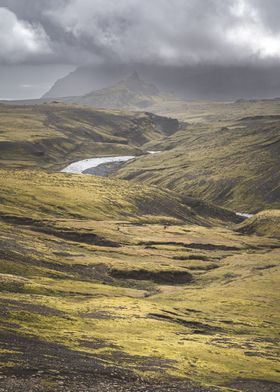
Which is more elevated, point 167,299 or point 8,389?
point 8,389

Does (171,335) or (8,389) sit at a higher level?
(8,389)

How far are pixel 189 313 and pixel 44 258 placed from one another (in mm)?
36149

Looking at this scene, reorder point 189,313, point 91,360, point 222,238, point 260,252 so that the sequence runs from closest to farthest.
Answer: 1. point 91,360
2. point 189,313
3. point 260,252
4. point 222,238

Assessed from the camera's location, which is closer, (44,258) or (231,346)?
(231,346)

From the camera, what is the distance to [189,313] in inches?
3472

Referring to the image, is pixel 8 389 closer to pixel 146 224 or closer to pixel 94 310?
pixel 94 310

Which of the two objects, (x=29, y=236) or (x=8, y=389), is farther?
(x=29, y=236)

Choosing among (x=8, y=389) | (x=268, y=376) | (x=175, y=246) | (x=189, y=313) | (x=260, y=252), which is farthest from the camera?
(x=260, y=252)

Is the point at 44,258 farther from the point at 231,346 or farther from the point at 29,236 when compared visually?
the point at 231,346

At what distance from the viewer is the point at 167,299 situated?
102250mm

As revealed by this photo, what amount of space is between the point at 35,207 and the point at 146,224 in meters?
40.5

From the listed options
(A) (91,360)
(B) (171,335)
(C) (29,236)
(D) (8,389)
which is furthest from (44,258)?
(D) (8,389)

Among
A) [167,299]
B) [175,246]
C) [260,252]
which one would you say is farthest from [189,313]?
[260,252]

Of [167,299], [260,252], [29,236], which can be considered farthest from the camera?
[260,252]
